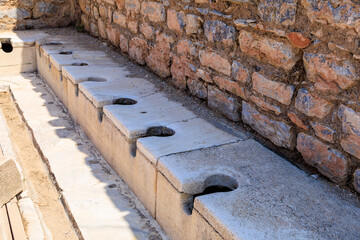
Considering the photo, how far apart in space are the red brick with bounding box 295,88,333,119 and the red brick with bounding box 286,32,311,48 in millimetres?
301

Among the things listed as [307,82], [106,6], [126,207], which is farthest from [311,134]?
[106,6]

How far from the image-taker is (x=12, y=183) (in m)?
3.21

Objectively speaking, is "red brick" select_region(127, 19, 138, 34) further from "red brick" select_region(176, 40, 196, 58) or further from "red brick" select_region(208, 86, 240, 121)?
"red brick" select_region(208, 86, 240, 121)

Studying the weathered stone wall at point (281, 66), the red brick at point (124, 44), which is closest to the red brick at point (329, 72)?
the weathered stone wall at point (281, 66)

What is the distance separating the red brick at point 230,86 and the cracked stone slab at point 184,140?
34 cm

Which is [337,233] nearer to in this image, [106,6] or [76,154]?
[76,154]

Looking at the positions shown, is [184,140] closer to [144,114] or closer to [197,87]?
[144,114]

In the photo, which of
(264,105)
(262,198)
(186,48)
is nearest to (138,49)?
(186,48)

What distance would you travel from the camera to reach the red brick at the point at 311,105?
8.57ft

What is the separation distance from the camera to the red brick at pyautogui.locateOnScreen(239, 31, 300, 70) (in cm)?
280

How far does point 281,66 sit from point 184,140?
0.90m

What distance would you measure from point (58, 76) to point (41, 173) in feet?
6.04

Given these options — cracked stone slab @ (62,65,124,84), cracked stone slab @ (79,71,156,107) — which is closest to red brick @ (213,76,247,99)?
cracked stone slab @ (79,71,156,107)

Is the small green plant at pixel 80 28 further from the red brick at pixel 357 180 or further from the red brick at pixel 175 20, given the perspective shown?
the red brick at pixel 357 180
